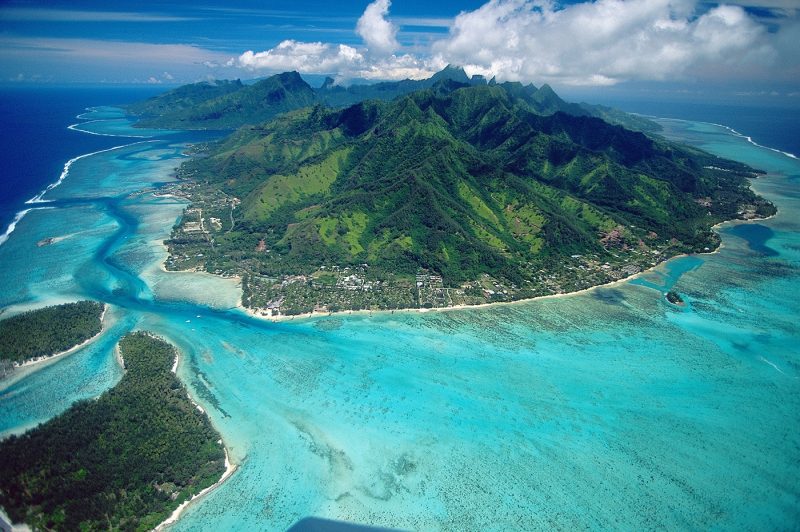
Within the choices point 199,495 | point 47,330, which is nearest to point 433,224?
point 47,330

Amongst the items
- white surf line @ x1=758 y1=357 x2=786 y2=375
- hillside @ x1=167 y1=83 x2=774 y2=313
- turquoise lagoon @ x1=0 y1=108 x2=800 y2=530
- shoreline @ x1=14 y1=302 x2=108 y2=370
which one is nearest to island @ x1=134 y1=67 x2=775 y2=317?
hillside @ x1=167 y1=83 x2=774 y2=313

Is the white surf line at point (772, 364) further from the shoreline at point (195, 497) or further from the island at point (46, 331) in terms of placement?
the island at point (46, 331)

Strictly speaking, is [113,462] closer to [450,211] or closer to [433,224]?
[433,224]

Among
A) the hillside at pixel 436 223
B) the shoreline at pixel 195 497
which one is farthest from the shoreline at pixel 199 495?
the hillside at pixel 436 223

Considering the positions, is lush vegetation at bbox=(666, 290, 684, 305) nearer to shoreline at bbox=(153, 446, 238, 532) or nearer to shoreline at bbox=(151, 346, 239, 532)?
shoreline at bbox=(151, 346, 239, 532)

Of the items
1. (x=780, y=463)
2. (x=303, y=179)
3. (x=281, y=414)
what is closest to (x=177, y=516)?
(x=281, y=414)

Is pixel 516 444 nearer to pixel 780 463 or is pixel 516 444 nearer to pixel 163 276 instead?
pixel 780 463
